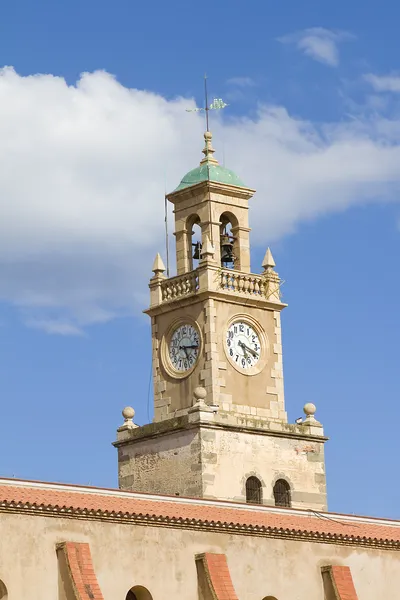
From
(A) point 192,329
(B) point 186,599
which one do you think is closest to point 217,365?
(A) point 192,329

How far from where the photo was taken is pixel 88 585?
49375 millimetres

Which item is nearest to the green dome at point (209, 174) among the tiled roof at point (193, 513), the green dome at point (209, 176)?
the green dome at point (209, 176)

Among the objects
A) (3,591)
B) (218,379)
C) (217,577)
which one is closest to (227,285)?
(218,379)

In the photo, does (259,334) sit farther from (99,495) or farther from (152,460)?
(99,495)

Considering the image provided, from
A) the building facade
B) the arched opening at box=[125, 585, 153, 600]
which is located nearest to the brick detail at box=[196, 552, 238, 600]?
the building facade

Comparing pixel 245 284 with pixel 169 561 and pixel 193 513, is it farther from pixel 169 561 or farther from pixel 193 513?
pixel 169 561

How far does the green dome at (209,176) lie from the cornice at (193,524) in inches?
634

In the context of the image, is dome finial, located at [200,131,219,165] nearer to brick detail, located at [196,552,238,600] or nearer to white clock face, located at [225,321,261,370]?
white clock face, located at [225,321,261,370]

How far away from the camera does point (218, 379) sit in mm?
65188

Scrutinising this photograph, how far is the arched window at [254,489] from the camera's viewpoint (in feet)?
211

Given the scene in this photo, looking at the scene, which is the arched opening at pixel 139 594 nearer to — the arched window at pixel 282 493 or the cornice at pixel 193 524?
the cornice at pixel 193 524

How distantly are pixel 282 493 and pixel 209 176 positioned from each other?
12.2m

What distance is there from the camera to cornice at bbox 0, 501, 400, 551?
49500 millimetres

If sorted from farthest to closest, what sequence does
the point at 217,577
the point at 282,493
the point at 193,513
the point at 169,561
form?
the point at 282,493, the point at 193,513, the point at 217,577, the point at 169,561
